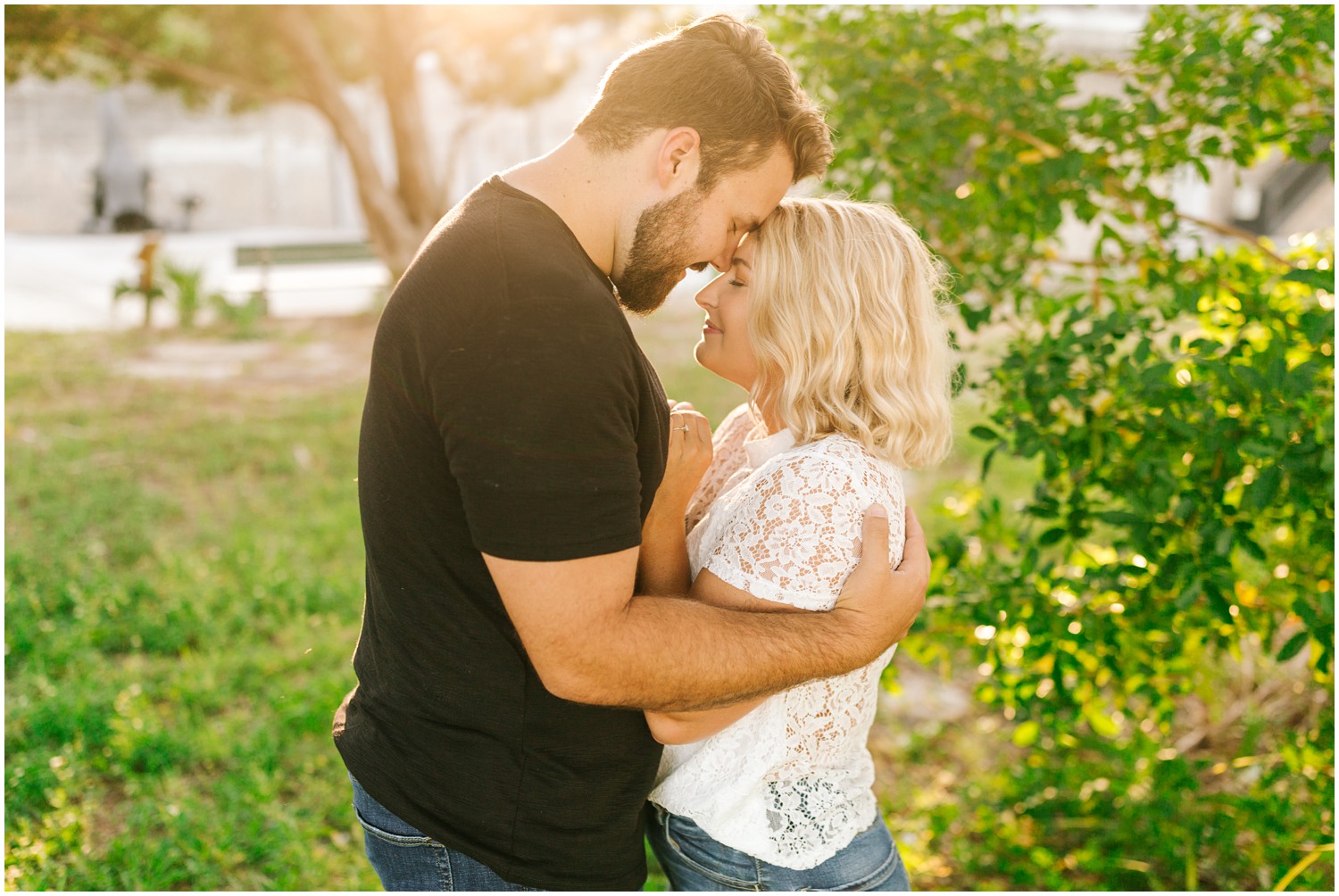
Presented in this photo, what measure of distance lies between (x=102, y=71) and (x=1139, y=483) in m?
14.1

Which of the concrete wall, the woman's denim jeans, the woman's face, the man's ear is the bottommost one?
the concrete wall

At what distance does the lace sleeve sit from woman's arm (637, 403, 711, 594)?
30cm

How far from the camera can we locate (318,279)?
56.7 ft

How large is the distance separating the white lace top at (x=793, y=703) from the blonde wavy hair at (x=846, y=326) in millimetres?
70

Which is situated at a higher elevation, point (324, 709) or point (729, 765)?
point (729, 765)

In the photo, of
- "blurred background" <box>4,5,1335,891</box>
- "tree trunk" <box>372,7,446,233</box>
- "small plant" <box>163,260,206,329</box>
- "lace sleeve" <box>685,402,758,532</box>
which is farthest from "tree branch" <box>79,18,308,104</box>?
"lace sleeve" <box>685,402,758,532</box>

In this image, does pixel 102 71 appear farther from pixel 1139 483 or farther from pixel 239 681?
pixel 1139 483

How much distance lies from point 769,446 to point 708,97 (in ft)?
2.24

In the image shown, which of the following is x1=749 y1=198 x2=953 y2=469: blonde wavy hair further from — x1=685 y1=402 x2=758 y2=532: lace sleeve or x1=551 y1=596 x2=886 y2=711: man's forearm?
x1=551 y1=596 x2=886 y2=711: man's forearm

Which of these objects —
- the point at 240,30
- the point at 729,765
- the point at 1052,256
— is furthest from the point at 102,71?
the point at 729,765

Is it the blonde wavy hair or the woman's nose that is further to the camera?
the woman's nose

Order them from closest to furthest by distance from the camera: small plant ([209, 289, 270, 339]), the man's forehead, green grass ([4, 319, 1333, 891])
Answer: the man's forehead < green grass ([4, 319, 1333, 891]) < small plant ([209, 289, 270, 339])

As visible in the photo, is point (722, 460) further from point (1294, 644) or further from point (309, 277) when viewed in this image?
point (309, 277)

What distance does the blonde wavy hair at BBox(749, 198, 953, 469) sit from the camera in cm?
190
